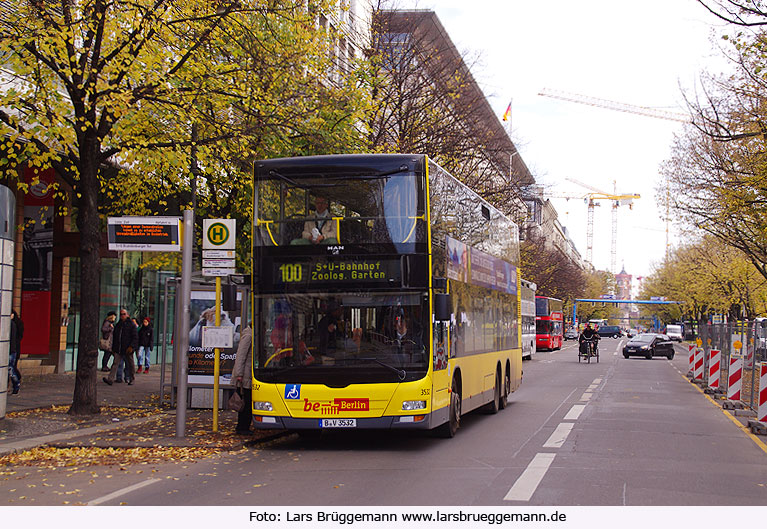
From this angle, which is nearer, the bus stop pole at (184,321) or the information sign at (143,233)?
the bus stop pole at (184,321)

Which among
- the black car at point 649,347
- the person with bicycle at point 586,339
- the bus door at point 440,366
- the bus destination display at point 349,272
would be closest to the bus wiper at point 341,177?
the bus destination display at point 349,272

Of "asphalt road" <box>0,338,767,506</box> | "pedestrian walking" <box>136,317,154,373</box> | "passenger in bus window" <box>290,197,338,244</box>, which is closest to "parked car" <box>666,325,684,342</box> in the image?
"pedestrian walking" <box>136,317,154,373</box>

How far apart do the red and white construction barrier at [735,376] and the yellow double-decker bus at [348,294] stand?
30.2ft

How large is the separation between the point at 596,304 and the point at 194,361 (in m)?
156

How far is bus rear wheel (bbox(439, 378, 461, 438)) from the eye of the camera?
1377 cm

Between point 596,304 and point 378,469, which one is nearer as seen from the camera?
point 378,469

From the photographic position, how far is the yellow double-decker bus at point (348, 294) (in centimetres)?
1220

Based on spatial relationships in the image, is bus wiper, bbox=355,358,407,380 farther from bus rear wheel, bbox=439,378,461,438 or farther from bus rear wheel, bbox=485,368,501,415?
bus rear wheel, bbox=485,368,501,415

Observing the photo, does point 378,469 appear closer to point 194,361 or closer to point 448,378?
point 448,378

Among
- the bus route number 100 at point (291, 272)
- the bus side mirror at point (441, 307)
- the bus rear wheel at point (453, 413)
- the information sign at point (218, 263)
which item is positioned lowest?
the bus rear wheel at point (453, 413)

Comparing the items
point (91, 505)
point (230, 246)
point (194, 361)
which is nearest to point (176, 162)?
point (230, 246)

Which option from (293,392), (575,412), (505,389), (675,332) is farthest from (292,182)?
(675,332)

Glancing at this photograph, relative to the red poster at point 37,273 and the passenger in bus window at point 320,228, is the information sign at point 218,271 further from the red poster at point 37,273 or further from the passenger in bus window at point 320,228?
the red poster at point 37,273

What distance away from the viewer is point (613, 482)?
31.3 feet
